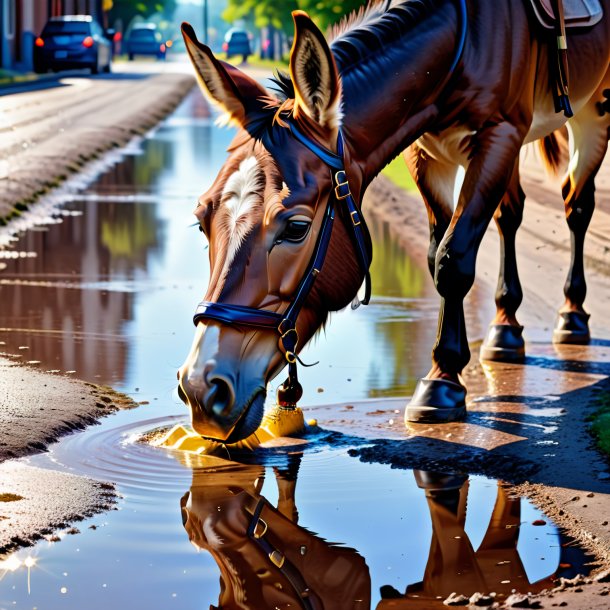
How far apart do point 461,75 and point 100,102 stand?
26.6m

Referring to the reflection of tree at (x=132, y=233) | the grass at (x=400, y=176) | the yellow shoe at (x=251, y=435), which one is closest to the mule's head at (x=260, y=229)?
the yellow shoe at (x=251, y=435)

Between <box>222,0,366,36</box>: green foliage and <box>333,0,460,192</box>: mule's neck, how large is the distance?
849cm

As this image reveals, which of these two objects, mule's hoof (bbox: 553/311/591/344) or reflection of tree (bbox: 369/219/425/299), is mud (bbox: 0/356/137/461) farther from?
reflection of tree (bbox: 369/219/425/299)

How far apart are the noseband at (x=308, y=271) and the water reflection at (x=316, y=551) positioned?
54 cm

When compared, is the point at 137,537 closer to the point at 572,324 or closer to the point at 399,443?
the point at 399,443

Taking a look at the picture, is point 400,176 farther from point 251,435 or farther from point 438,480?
point 438,480

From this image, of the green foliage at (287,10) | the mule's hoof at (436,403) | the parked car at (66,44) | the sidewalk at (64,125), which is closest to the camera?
the mule's hoof at (436,403)

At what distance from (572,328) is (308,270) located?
12.3 feet

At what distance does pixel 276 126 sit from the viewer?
17.3ft

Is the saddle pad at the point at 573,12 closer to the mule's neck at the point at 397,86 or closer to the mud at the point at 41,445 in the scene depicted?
the mule's neck at the point at 397,86

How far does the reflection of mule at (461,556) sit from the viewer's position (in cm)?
435

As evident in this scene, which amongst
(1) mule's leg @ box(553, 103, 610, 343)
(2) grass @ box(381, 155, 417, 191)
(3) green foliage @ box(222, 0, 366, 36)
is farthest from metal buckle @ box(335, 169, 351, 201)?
(2) grass @ box(381, 155, 417, 191)

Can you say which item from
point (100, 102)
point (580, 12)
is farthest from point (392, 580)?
point (100, 102)

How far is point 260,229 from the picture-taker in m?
5.02
